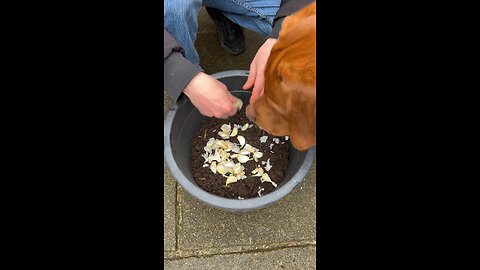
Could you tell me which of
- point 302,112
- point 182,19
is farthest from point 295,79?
point 182,19

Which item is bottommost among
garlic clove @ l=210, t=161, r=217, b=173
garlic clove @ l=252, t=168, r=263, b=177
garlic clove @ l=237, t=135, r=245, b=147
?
garlic clove @ l=252, t=168, r=263, b=177

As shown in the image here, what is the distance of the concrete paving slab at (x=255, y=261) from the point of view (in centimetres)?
145

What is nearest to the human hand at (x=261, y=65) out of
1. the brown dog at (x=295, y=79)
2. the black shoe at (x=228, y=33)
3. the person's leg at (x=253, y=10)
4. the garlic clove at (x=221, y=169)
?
the brown dog at (x=295, y=79)

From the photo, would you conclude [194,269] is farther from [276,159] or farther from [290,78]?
[290,78]

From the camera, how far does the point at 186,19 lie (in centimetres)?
130

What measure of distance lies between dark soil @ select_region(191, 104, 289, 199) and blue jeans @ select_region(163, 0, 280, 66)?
0.26 meters

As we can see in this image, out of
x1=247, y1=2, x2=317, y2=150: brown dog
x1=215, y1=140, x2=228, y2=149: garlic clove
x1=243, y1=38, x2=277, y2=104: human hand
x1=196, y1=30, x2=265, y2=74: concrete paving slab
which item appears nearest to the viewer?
x1=247, y1=2, x2=317, y2=150: brown dog

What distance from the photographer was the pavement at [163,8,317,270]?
146 centimetres

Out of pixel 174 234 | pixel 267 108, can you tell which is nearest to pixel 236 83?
pixel 267 108

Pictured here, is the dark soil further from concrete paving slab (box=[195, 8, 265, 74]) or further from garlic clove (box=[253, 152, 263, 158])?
concrete paving slab (box=[195, 8, 265, 74])

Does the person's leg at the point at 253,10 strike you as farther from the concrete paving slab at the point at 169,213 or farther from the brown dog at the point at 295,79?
the concrete paving slab at the point at 169,213

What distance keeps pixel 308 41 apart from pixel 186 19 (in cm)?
60

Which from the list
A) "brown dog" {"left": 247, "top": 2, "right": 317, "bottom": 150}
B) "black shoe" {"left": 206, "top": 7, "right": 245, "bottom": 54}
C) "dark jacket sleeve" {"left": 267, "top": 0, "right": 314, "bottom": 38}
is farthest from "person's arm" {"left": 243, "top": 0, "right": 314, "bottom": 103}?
"black shoe" {"left": 206, "top": 7, "right": 245, "bottom": 54}

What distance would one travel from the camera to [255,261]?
4.81 ft
